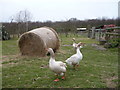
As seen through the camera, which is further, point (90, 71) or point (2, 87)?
point (90, 71)

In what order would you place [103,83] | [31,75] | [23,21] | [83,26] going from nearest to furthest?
[103,83], [31,75], [23,21], [83,26]

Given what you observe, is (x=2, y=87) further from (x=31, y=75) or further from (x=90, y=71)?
(x=90, y=71)

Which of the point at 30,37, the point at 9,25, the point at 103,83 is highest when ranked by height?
the point at 9,25

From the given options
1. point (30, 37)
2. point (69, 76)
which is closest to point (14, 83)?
point (69, 76)

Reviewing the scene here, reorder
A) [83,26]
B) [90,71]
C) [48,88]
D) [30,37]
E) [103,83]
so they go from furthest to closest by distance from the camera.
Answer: [83,26], [30,37], [90,71], [103,83], [48,88]

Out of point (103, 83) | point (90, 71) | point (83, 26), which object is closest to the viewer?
point (103, 83)

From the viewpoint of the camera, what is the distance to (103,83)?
181 inches

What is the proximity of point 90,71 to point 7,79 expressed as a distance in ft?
10.4

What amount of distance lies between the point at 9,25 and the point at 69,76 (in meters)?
23.2

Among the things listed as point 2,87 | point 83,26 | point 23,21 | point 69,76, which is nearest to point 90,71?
point 69,76

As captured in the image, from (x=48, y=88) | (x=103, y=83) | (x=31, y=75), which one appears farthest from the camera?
(x=31, y=75)

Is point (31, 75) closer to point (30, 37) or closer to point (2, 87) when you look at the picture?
point (2, 87)

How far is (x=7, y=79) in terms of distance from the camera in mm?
5000

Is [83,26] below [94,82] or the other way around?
the other way around
